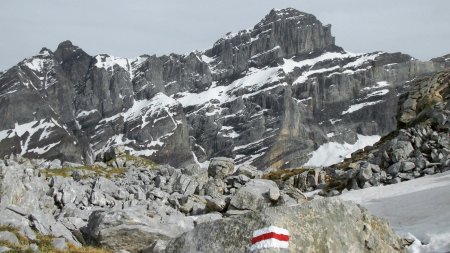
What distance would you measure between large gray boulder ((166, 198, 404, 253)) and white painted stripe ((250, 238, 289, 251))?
180 millimetres

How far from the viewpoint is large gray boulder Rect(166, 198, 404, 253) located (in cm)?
1719

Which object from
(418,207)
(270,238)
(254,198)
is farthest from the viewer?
(254,198)

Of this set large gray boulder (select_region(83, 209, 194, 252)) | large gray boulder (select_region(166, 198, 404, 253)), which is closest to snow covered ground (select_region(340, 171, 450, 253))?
large gray boulder (select_region(166, 198, 404, 253))

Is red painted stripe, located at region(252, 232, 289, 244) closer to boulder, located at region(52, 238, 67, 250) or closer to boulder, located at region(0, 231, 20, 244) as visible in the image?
boulder, located at region(52, 238, 67, 250)

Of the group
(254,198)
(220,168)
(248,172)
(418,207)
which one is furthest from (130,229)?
(220,168)

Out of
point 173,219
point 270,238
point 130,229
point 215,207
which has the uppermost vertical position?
point 270,238

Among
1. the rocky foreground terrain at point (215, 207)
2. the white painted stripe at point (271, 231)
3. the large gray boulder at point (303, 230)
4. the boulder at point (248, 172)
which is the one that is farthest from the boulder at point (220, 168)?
the white painted stripe at point (271, 231)

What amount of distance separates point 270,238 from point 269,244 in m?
0.26

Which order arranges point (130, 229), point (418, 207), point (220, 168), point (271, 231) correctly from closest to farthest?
point (271, 231)
point (130, 229)
point (418, 207)
point (220, 168)

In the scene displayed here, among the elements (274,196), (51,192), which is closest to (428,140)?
(274,196)

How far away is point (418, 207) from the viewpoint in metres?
33.9

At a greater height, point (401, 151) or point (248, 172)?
point (401, 151)

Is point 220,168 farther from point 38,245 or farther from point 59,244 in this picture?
point 38,245

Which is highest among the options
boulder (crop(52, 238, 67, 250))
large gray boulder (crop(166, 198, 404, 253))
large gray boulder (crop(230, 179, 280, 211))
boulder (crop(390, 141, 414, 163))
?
large gray boulder (crop(166, 198, 404, 253))
